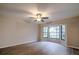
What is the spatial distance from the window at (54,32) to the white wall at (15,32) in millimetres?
212

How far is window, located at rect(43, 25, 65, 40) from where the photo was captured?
210 cm

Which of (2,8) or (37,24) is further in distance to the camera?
(37,24)

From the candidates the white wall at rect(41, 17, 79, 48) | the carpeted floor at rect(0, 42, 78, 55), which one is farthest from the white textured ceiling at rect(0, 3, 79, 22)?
the carpeted floor at rect(0, 42, 78, 55)

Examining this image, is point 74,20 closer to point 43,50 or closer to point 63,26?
point 63,26

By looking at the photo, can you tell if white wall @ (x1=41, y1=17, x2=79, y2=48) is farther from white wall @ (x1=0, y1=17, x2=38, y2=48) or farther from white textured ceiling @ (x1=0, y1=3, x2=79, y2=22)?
white wall @ (x1=0, y1=17, x2=38, y2=48)

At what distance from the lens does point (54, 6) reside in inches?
79.9

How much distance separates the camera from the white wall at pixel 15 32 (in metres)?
2.00

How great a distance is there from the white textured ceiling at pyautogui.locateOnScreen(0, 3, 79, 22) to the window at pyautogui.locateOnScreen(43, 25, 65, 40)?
0.20m

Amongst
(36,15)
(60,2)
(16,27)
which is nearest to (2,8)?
(16,27)

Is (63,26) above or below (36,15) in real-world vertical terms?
below

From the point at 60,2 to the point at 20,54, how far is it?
50.7 inches

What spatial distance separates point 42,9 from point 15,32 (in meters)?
0.72

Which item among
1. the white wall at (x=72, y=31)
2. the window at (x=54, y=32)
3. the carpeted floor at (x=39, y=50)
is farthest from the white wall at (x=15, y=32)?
the white wall at (x=72, y=31)

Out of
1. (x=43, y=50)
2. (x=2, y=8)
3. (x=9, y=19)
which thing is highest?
(x=2, y=8)
